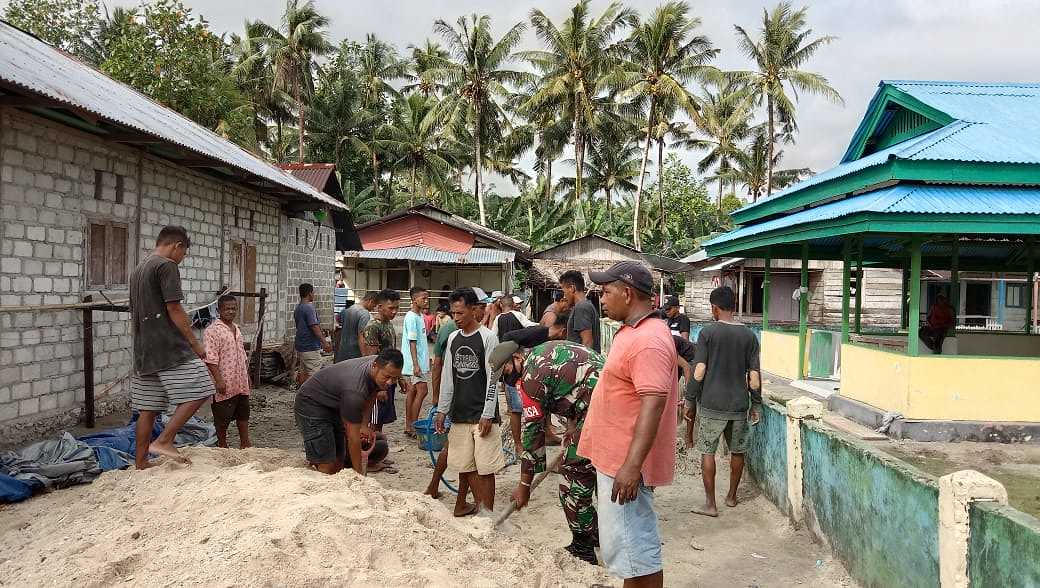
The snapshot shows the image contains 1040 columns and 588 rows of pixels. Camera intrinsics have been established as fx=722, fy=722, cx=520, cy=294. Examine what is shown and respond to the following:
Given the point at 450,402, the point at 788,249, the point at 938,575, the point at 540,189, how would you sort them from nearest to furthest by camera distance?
1. the point at 938,575
2. the point at 450,402
3. the point at 788,249
4. the point at 540,189

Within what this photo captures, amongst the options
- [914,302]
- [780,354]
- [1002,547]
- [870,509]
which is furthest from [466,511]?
[780,354]

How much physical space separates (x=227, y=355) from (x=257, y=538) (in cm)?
320

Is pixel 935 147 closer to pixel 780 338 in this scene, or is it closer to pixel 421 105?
pixel 780 338

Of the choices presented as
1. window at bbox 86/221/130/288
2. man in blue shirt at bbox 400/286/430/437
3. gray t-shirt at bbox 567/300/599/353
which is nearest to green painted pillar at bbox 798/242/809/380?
gray t-shirt at bbox 567/300/599/353

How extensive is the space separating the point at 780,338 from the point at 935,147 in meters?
5.04

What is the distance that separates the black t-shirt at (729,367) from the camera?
5668 mm

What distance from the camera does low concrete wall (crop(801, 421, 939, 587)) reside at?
329cm

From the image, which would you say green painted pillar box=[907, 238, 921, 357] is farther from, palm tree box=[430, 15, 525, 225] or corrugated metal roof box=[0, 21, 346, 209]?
palm tree box=[430, 15, 525, 225]

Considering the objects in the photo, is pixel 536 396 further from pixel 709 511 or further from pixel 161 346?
pixel 161 346

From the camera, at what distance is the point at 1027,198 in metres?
8.22

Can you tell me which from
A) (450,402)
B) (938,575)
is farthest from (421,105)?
(938,575)

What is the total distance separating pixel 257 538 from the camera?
3.38 meters

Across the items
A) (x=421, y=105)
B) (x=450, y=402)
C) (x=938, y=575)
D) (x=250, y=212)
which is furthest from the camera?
(x=421, y=105)

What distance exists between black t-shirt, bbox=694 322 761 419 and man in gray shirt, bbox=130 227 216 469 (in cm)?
383
